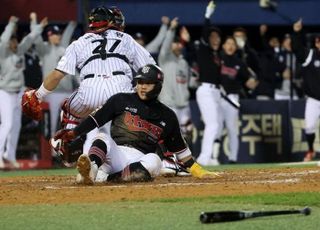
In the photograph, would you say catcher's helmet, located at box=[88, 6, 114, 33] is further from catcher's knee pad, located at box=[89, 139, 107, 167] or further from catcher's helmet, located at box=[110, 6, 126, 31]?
catcher's knee pad, located at box=[89, 139, 107, 167]

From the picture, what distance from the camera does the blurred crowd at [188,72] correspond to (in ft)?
49.3

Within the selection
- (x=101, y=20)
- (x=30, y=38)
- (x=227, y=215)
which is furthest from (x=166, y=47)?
(x=227, y=215)

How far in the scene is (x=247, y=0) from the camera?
18.6 m

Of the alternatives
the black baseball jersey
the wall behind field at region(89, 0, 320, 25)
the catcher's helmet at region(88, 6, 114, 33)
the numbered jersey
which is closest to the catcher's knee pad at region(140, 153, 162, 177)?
the black baseball jersey

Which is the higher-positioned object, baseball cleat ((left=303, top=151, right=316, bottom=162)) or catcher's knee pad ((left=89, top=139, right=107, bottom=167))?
catcher's knee pad ((left=89, top=139, right=107, bottom=167))

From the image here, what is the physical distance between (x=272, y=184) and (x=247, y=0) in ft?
32.3

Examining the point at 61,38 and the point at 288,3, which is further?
the point at 288,3

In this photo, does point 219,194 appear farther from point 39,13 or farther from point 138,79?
point 39,13

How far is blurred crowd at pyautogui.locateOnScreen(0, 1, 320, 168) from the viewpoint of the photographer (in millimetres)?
15031

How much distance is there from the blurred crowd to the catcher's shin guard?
227 inches

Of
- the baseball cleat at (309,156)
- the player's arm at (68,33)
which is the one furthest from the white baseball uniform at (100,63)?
the baseball cleat at (309,156)

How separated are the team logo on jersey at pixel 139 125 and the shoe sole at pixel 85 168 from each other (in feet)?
1.91

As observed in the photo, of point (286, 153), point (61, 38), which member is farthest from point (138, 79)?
point (286, 153)

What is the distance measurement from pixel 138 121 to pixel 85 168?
695 mm
